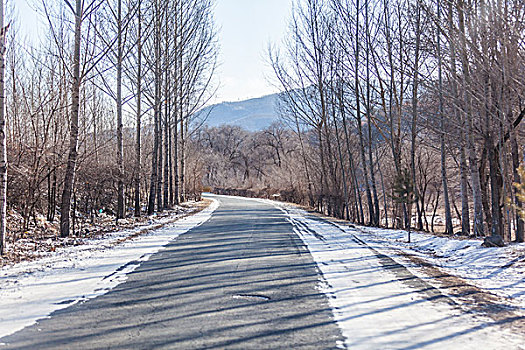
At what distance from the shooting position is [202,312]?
5508 millimetres

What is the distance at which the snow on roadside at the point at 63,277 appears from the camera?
558 centimetres

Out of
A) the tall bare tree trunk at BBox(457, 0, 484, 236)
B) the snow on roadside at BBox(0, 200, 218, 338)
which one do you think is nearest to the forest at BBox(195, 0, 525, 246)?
the tall bare tree trunk at BBox(457, 0, 484, 236)

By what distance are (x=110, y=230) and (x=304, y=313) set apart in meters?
11.5

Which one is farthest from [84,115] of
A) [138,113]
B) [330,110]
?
[330,110]

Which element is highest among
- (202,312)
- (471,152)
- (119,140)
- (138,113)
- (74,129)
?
(138,113)

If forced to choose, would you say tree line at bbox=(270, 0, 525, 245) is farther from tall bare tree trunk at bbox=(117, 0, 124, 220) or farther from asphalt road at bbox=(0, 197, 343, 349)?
tall bare tree trunk at bbox=(117, 0, 124, 220)

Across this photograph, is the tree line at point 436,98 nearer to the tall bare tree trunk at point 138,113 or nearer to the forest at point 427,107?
the forest at point 427,107

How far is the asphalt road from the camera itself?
447 cm

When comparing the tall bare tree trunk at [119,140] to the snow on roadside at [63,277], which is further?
the tall bare tree trunk at [119,140]

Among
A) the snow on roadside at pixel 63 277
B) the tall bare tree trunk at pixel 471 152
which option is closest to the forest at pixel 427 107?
the tall bare tree trunk at pixel 471 152

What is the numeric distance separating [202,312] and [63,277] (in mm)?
3328

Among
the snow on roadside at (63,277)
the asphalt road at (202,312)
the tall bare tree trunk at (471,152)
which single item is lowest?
the asphalt road at (202,312)

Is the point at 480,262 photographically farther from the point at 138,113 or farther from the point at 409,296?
the point at 138,113

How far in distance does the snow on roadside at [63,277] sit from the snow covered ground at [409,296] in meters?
3.40
